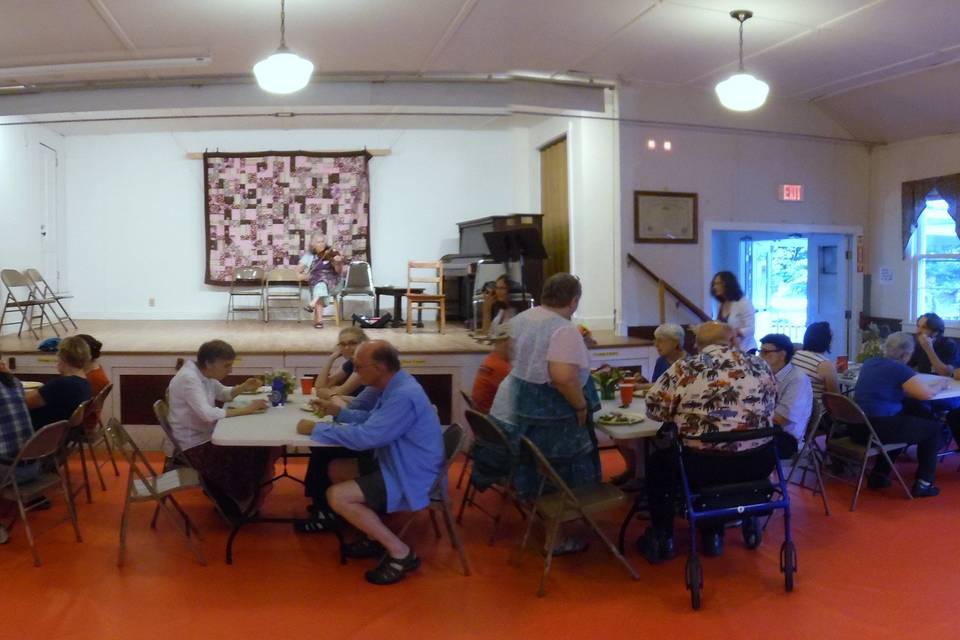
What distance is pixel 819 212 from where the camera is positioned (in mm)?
8414

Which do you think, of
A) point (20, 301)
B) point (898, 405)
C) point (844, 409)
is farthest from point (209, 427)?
point (20, 301)

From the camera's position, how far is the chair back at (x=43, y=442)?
3484 millimetres

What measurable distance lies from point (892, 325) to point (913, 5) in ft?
13.6

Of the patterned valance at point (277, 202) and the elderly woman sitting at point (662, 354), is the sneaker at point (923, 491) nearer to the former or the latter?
the elderly woman sitting at point (662, 354)

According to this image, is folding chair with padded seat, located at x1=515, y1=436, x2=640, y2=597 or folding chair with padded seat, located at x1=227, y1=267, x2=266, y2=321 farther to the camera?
folding chair with padded seat, located at x1=227, y1=267, x2=266, y2=321

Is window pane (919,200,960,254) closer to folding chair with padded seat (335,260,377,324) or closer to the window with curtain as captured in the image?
the window with curtain

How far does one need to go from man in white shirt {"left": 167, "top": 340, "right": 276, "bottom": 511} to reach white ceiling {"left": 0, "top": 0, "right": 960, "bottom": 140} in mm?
2769

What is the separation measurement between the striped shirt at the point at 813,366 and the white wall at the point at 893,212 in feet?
13.6

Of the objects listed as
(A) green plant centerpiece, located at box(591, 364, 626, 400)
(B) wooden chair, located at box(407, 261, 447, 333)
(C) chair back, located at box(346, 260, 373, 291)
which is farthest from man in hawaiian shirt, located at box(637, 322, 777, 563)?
(C) chair back, located at box(346, 260, 373, 291)

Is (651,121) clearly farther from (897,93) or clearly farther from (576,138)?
(897,93)

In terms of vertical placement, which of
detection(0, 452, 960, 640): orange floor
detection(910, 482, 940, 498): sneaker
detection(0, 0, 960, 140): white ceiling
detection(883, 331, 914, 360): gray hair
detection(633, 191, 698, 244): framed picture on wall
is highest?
detection(0, 0, 960, 140): white ceiling

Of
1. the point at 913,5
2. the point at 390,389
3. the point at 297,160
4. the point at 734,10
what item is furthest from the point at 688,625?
the point at 297,160

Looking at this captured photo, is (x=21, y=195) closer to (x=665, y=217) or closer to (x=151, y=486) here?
(x=151, y=486)

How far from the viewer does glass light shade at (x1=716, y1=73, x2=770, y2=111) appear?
18.1 ft
